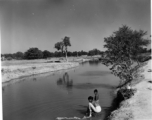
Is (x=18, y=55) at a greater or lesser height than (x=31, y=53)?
lesser

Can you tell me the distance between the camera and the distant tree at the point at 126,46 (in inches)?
717

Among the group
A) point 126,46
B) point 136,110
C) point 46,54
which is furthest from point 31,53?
point 136,110

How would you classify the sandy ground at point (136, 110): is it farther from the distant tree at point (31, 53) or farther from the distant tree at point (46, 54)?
the distant tree at point (46, 54)

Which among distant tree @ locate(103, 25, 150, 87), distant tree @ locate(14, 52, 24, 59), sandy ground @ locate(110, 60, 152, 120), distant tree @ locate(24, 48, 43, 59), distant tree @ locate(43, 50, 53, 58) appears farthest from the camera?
distant tree @ locate(43, 50, 53, 58)

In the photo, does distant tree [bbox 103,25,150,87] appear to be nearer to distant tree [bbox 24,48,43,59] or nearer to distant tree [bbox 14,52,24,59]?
distant tree [bbox 14,52,24,59]

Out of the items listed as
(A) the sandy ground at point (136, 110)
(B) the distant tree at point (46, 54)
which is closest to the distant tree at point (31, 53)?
(B) the distant tree at point (46, 54)

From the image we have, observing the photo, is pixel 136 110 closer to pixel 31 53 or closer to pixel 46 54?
pixel 31 53

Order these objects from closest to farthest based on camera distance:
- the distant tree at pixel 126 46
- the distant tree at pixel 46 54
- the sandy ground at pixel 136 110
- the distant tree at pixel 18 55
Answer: the sandy ground at pixel 136 110, the distant tree at pixel 126 46, the distant tree at pixel 18 55, the distant tree at pixel 46 54

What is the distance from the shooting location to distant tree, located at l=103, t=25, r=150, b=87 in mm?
18219

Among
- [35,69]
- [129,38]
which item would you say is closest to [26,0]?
[129,38]

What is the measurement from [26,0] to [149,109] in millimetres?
12577

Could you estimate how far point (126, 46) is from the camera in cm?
1828

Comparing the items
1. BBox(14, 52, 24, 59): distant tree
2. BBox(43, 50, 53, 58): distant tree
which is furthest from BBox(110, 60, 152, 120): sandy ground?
BBox(43, 50, 53, 58): distant tree

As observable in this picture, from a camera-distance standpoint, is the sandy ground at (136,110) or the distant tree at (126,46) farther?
the distant tree at (126,46)
